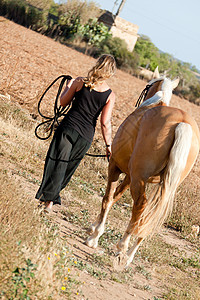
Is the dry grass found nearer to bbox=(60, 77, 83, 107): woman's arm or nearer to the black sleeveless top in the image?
the black sleeveless top

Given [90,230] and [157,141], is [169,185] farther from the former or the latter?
[90,230]

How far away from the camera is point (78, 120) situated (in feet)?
15.6

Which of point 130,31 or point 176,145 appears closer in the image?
point 176,145

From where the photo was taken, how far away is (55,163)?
189 inches

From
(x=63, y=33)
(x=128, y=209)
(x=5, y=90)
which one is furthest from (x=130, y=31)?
(x=128, y=209)

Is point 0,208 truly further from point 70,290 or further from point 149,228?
point 149,228

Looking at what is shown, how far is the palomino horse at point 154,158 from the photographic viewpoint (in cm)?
430

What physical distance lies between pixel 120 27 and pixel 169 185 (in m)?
42.3

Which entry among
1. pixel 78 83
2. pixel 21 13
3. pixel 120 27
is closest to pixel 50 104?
pixel 78 83

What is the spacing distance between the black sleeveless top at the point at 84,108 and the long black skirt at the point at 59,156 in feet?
0.27

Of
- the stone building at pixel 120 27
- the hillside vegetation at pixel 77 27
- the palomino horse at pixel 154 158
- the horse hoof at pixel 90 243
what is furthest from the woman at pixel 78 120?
the stone building at pixel 120 27

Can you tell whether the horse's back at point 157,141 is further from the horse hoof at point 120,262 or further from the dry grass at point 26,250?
the dry grass at point 26,250

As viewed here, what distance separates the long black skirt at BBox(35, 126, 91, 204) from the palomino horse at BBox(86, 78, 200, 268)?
1.82 ft

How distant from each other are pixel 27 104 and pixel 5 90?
2.13ft
